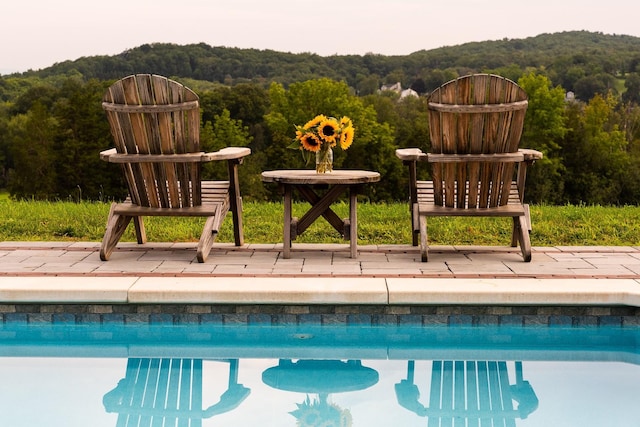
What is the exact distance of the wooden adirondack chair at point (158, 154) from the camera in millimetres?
5027

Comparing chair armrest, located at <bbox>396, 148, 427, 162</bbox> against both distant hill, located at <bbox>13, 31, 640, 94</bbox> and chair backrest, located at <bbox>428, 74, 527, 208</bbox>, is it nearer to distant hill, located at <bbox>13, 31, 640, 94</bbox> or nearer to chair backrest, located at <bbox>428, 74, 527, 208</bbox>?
chair backrest, located at <bbox>428, 74, 527, 208</bbox>

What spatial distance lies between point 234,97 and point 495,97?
1527 inches

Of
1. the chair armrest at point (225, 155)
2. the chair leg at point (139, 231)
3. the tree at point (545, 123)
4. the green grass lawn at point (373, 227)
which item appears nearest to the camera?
the chair armrest at point (225, 155)

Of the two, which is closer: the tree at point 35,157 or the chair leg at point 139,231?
the chair leg at point 139,231

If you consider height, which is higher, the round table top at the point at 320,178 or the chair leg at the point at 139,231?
the round table top at the point at 320,178

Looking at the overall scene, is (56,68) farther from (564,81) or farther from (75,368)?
(75,368)

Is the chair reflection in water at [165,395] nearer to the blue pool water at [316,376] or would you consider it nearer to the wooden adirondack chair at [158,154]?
the blue pool water at [316,376]

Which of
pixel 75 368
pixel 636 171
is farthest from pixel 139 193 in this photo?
pixel 636 171

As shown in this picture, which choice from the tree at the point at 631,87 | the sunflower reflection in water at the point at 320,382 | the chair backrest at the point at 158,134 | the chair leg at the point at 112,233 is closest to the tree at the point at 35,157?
the chair leg at the point at 112,233

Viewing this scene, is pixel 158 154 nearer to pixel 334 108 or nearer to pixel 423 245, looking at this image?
pixel 423 245

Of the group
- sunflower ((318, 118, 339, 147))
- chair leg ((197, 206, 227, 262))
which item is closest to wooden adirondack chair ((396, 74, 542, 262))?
sunflower ((318, 118, 339, 147))

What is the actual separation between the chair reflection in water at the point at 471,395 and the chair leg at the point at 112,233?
7.45ft

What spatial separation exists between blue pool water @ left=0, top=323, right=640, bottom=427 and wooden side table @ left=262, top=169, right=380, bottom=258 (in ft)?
3.60

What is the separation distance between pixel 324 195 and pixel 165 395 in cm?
214
